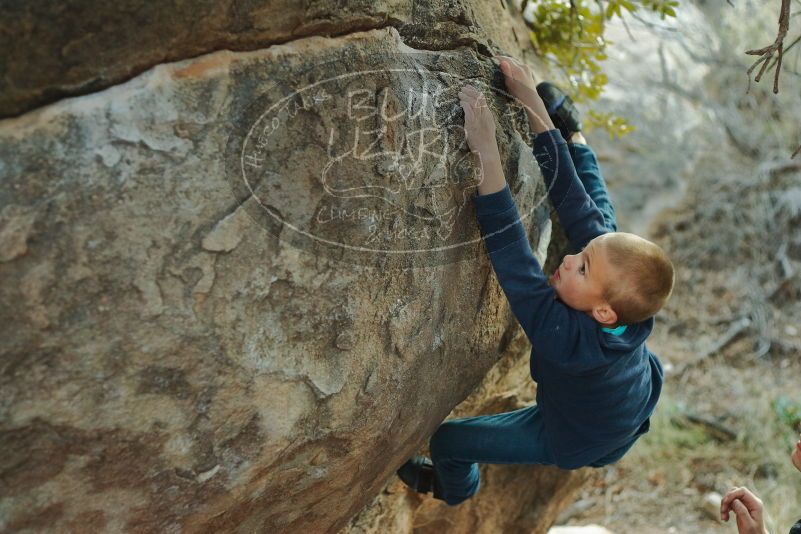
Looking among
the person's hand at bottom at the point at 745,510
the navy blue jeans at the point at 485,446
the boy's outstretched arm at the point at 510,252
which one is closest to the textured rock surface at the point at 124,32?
the boy's outstretched arm at the point at 510,252

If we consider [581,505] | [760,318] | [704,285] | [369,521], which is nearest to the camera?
[369,521]

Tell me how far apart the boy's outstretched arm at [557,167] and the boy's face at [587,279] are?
238 millimetres

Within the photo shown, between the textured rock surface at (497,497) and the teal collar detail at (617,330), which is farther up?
the teal collar detail at (617,330)

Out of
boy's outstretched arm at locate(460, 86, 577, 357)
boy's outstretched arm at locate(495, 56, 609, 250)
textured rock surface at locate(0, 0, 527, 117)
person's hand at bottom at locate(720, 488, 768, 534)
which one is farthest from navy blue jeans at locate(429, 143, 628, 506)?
textured rock surface at locate(0, 0, 527, 117)

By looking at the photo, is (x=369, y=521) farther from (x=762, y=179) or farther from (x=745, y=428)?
(x=762, y=179)

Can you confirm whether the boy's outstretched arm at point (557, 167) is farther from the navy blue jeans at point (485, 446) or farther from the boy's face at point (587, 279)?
the navy blue jeans at point (485, 446)

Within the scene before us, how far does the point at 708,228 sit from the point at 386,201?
429 centimetres

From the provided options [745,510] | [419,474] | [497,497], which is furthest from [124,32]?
[497,497]

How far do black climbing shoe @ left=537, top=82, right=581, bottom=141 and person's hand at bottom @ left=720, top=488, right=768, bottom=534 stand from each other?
1060mm

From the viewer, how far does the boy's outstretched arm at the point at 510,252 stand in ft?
6.17

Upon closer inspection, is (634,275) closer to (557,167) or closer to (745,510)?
(557,167)

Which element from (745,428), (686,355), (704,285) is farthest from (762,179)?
(745,428)

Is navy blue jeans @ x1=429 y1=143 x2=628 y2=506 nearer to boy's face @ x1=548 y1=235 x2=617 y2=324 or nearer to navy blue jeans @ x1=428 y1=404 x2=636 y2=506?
navy blue jeans @ x1=428 y1=404 x2=636 y2=506

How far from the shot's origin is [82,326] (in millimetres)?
1398
